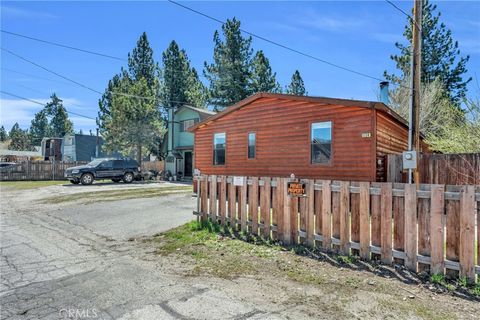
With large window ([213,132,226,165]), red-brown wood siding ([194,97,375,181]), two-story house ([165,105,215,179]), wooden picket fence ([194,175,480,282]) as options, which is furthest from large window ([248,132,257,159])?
two-story house ([165,105,215,179])

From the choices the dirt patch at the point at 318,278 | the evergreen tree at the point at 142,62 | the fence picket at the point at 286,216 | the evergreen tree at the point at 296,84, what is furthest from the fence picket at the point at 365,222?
the evergreen tree at the point at 296,84

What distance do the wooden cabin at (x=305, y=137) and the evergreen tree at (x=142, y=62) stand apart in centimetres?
2676

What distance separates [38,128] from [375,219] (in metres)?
93.1

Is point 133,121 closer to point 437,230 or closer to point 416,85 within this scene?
point 416,85

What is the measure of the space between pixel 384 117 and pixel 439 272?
25.1 feet

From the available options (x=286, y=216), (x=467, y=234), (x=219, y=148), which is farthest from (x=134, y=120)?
(x=467, y=234)

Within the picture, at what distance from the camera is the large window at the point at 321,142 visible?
10.4m

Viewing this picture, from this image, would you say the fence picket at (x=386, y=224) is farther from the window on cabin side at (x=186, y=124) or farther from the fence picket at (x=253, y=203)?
the window on cabin side at (x=186, y=124)

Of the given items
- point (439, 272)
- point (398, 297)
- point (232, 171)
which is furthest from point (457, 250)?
point (232, 171)

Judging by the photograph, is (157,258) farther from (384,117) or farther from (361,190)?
(384,117)

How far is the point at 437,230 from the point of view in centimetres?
371

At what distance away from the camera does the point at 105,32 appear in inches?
577

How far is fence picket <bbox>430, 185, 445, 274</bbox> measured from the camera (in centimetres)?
369

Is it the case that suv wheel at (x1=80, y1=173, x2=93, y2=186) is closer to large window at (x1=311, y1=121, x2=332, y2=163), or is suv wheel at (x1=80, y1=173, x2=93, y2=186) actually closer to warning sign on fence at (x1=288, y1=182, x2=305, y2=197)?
large window at (x1=311, y1=121, x2=332, y2=163)
